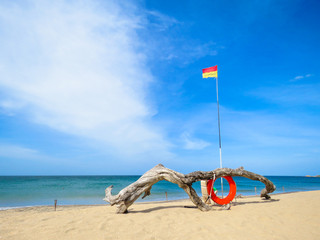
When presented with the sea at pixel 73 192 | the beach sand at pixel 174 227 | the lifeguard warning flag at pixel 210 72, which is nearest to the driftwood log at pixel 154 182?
the beach sand at pixel 174 227

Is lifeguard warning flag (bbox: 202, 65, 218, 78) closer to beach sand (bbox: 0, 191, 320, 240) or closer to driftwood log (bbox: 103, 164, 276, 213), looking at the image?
driftwood log (bbox: 103, 164, 276, 213)

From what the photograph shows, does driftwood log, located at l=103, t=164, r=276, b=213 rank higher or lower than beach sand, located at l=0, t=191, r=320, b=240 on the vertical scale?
higher

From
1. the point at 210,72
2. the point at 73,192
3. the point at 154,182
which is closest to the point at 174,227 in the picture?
the point at 154,182

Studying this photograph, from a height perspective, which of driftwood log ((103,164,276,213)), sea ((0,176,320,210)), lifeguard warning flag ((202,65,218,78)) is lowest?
sea ((0,176,320,210))

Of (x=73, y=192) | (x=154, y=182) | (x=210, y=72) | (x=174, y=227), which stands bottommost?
(x=73, y=192)

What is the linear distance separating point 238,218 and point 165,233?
294 cm

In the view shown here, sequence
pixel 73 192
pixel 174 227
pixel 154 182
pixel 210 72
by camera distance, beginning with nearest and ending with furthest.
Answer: pixel 174 227
pixel 154 182
pixel 210 72
pixel 73 192

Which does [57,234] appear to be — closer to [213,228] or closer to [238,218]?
[213,228]

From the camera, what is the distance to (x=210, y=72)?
521 inches

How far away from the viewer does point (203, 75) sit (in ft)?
44.1

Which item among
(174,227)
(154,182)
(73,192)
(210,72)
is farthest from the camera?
(73,192)

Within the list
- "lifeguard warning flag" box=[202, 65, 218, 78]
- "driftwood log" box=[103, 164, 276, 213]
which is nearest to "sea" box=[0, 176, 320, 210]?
"driftwood log" box=[103, 164, 276, 213]

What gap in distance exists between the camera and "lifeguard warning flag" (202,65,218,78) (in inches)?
513

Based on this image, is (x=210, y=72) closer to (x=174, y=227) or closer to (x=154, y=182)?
(x=154, y=182)
